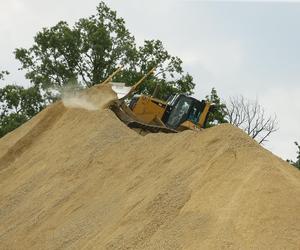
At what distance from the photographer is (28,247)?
13.8 m

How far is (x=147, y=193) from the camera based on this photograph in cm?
1309

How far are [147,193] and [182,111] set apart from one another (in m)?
8.96

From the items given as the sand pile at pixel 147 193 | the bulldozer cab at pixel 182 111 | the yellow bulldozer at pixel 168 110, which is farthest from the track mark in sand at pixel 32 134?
the bulldozer cab at pixel 182 111

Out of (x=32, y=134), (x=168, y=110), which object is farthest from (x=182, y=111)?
(x=32, y=134)

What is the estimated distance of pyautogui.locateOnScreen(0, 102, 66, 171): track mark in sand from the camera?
20.7 m

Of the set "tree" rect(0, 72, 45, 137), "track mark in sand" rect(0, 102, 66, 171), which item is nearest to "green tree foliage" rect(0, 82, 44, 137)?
"tree" rect(0, 72, 45, 137)

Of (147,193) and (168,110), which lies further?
(168,110)

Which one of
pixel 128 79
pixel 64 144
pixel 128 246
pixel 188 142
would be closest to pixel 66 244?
pixel 128 246

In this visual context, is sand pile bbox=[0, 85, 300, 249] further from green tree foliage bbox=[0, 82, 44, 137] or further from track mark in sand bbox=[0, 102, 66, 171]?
green tree foliage bbox=[0, 82, 44, 137]

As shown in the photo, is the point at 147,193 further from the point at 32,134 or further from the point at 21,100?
the point at 21,100

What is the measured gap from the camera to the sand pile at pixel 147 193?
10828mm

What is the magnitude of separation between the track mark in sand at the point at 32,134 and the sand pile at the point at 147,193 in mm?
1396

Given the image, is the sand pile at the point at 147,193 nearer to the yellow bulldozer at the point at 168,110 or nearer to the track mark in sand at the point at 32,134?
the track mark in sand at the point at 32,134

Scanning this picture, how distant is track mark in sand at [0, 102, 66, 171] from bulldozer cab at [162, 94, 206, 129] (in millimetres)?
3305
